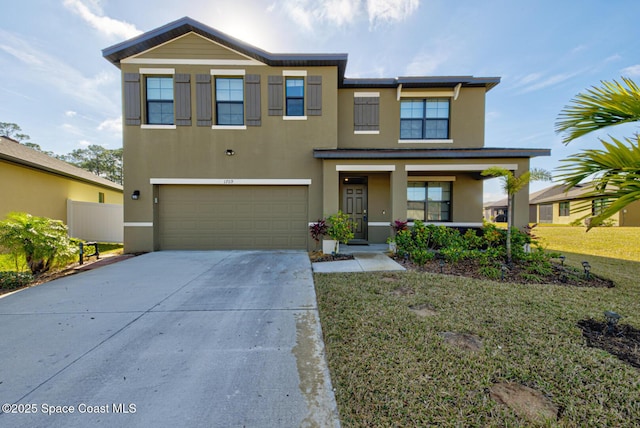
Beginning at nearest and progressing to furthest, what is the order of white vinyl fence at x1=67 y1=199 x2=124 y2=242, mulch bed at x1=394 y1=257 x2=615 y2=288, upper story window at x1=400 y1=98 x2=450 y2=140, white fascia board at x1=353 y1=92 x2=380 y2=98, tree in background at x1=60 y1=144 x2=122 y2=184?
mulch bed at x1=394 y1=257 x2=615 y2=288 < white fascia board at x1=353 y1=92 x2=380 y2=98 < upper story window at x1=400 y1=98 x2=450 y2=140 < white vinyl fence at x1=67 y1=199 x2=124 y2=242 < tree in background at x1=60 y1=144 x2=122 y2=184

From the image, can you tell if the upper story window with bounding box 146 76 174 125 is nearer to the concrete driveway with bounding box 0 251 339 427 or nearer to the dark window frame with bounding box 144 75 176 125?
the dark window frame with bounding box 144 75 176 125

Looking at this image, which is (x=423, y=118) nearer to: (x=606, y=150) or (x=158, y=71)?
(x=606, y=150)

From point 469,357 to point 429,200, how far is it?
789 centimetres

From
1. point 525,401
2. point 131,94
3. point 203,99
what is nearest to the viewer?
point 525,401

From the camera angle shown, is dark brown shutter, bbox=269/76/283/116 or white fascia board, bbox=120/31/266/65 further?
dark brown shutter, bbox=269/76/283/116

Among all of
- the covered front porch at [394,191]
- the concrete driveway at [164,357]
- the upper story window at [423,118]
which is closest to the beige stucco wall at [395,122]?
the upper story window at [423,118]

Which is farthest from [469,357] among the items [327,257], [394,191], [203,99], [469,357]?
[203,99]

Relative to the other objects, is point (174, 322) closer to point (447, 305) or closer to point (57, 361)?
point (57, 361)

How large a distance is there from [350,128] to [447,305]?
7142 mm

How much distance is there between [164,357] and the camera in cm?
255

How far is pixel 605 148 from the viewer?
2.37 metres

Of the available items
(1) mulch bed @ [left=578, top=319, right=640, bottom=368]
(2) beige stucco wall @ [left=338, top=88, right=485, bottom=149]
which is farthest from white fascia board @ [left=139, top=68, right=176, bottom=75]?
(1) mulch bed @ [left=578, top=319, right=640, bottom=368]

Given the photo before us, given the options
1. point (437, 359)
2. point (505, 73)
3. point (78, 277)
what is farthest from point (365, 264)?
point (505, 73)

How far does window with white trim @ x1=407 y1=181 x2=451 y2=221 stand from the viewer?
9523 mm
